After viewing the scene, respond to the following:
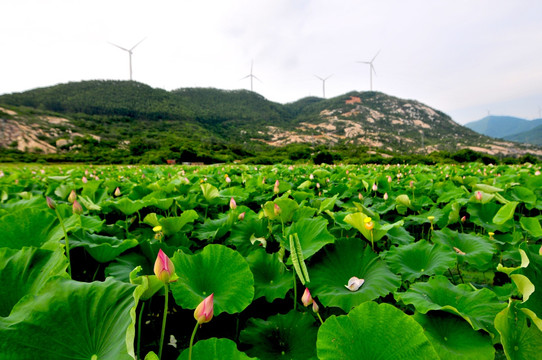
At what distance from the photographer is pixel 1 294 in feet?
2.64

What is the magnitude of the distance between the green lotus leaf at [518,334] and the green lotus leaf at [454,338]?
2.7 inches

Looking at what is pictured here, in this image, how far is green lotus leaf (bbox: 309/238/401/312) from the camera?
1.01 meters

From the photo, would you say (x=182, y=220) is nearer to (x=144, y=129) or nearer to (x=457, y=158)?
(x=457, y=158)

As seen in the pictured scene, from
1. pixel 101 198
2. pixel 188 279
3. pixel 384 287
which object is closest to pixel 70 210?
pixel 101 198

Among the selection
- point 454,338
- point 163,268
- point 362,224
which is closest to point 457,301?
point 454,338

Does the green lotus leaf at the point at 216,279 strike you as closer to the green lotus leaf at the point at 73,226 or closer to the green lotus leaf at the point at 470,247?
the green lotus leaf at the point at 73,226

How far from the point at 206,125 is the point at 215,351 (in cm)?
7018

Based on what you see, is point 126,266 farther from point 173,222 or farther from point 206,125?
point 206,125

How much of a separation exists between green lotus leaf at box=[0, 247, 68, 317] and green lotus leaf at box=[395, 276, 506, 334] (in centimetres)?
108

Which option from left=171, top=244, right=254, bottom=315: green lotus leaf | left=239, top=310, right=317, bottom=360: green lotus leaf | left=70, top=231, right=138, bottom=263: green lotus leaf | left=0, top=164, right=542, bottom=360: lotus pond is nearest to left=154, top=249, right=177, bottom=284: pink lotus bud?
left=0, top=164, right=542, bottom=360: lotus pond

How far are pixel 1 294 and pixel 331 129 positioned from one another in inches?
3149

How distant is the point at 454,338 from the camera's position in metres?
0.86

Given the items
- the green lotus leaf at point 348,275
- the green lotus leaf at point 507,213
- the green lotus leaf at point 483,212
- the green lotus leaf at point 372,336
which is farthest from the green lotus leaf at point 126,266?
the green lotus leaf at point 483,212

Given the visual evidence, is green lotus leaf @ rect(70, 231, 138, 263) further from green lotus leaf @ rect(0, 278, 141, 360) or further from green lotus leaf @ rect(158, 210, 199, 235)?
green lotus leaf @ rect(0, 278, 141, 360)
